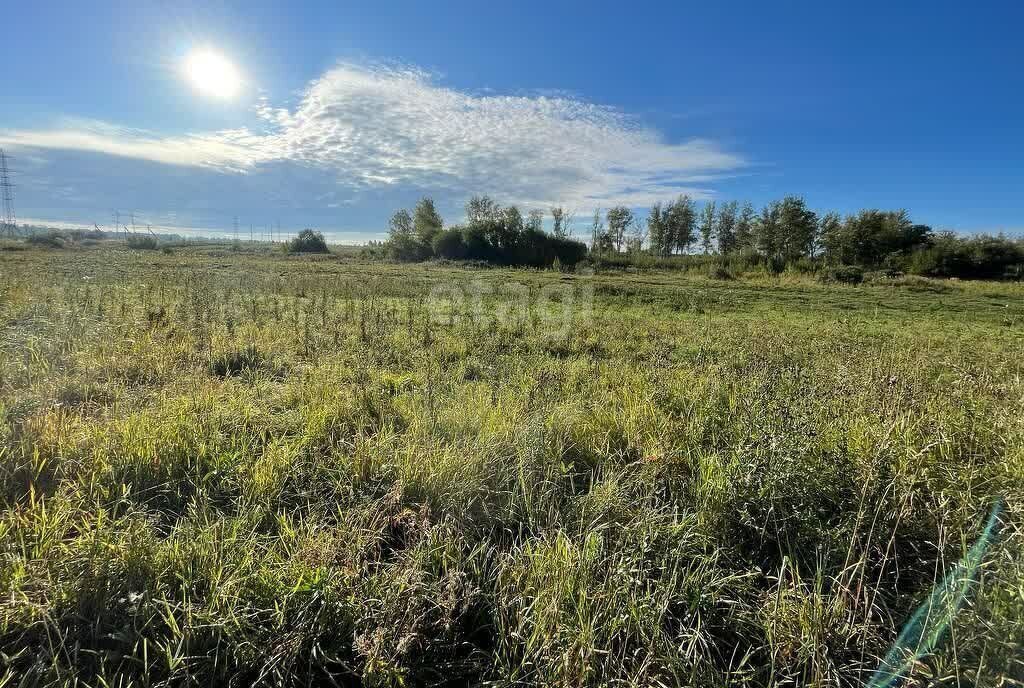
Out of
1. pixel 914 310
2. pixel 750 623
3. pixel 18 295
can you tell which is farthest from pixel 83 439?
pixel 914 310

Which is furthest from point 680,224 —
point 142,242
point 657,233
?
point 142,242

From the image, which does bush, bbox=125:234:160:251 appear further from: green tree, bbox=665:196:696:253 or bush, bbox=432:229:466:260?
green tree, bbox=665:196:696:253

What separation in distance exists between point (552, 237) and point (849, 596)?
163 feet

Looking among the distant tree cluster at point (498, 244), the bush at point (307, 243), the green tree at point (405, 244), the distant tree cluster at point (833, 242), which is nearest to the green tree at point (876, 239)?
the distant tree cluster at point (833, 242)

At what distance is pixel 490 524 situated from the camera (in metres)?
2.60

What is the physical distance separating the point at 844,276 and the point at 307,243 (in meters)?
64.1

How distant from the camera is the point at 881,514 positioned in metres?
2.57

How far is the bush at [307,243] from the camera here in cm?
6169

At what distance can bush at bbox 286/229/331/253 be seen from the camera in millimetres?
61688

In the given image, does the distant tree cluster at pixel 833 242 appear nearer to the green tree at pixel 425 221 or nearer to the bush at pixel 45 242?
the green tree at pixel 425 221

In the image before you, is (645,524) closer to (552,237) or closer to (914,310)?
(914,310)

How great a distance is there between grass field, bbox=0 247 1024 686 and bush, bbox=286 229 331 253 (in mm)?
63778

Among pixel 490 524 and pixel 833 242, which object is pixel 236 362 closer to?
pixel 490 524

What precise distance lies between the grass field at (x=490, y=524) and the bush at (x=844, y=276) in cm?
2629
